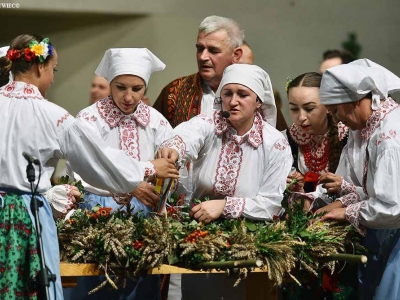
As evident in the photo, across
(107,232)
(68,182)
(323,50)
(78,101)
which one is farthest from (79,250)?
(323,50)

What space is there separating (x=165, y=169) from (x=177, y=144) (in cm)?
25

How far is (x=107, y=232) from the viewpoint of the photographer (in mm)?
5285

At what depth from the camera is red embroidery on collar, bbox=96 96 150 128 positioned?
6.03 metres

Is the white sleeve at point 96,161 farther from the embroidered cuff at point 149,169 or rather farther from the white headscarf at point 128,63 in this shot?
the white headscarf at point 128,63

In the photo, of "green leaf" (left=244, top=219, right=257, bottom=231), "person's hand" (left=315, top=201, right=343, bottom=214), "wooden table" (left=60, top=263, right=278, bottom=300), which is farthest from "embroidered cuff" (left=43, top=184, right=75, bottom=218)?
"person's hand" (left=315, top=201, right=343, bottom=214)

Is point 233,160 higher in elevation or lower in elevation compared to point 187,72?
lower

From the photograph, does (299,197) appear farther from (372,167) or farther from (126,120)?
(126,120)

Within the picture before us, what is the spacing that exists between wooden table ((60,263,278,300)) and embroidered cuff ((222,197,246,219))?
33 centimetres

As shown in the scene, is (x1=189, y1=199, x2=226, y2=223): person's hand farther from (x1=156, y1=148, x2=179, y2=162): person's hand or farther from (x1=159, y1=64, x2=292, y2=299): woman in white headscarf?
(x1=156, y1=148, x2=179, y2=162): person's hand

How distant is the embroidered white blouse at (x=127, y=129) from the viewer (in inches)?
236

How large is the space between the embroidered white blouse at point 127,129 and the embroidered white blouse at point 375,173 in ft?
3.45

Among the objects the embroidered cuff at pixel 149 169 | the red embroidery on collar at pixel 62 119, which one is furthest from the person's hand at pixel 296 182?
the red embroidery on collar at pixel 62 119

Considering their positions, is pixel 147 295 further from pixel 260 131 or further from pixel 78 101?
pixel 78 101

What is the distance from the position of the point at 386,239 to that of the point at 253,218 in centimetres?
73
